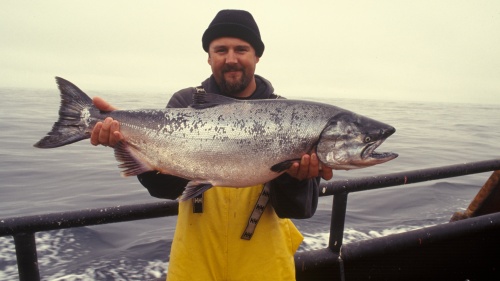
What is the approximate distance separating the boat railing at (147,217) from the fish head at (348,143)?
0.37 m

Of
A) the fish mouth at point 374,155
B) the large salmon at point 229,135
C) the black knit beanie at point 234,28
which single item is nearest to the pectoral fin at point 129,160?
the large salmon at point 229,135

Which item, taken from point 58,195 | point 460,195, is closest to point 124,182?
point 58,195

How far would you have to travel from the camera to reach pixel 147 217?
2.67 metres

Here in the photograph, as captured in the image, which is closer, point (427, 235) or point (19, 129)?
point (427, 235)

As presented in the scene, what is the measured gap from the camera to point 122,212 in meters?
2.56

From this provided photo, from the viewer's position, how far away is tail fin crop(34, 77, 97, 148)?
9.30 ft

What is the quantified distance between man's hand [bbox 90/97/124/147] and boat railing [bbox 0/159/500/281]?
609 mm

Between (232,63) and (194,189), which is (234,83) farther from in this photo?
(194,189)

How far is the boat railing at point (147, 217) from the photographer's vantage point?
2252 mm

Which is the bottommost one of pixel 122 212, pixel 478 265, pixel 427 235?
pixel 478 265

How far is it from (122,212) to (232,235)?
2.66 ft

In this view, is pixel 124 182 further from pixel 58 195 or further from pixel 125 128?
pixel 125 128

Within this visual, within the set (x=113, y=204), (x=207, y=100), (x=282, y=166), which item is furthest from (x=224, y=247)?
(x=113, y=204)

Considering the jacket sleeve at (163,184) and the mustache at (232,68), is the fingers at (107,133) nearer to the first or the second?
the jacket sleeve at (163,184)
